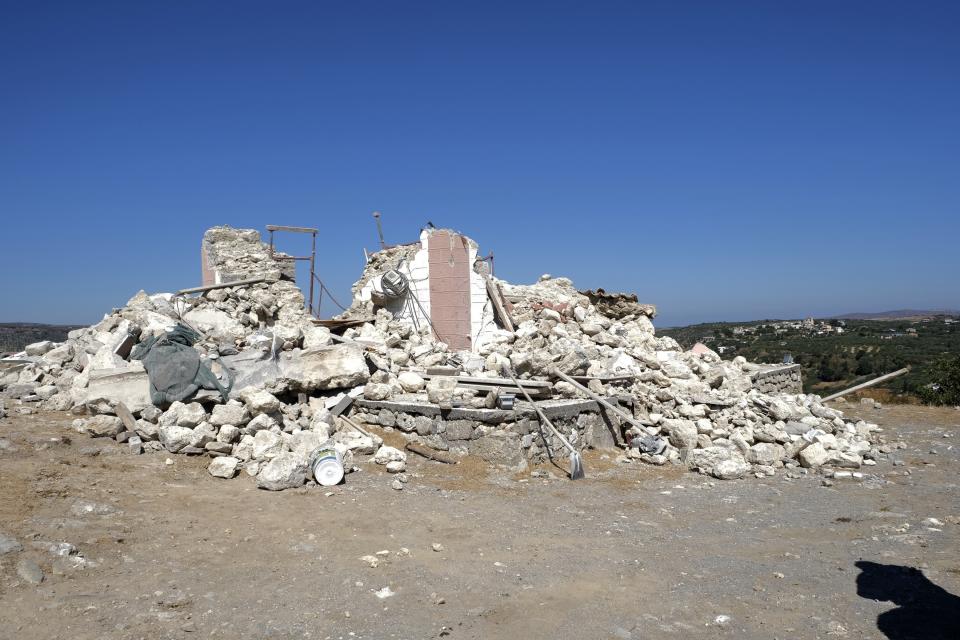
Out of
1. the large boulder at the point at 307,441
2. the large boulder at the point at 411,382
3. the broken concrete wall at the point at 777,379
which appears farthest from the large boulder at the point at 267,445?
the broken concrete wall at the point at 777,379

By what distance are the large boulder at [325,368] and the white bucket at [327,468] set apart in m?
1.86

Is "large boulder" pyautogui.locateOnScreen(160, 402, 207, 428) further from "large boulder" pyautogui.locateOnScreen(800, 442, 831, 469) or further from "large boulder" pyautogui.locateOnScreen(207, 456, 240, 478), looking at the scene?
"large boulder" pyautogui.locateOnScreen(800, 442, 831, 469)

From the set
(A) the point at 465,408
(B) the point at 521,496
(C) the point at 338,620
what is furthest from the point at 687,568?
(A) the point at 465,408

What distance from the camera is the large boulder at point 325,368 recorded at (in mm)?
8758

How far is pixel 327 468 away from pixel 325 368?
219cm

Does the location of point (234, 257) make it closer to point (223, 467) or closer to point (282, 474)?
point (223, 467)

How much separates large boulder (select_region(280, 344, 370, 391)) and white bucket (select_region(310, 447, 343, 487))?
186cm

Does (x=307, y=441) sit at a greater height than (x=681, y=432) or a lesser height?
greater

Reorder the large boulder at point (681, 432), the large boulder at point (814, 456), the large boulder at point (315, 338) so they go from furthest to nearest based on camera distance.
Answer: the large boulder at point (315, 338), the large boulder at point (681, 432), the large boulder at point (814, 456)

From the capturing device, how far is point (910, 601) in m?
4.64

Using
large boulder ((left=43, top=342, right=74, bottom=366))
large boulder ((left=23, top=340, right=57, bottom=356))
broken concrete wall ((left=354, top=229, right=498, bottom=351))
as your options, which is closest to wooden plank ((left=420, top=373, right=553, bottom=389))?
broken concrete wall ((left=354, top=229, right=498, bottom=351))

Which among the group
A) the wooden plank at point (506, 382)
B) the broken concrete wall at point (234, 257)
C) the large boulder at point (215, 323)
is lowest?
the wooden plank at point (506, 382)

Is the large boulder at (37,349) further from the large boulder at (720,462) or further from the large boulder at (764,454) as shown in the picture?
→ the large boulder at (764,454)

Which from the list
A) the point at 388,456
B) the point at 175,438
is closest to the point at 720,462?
the point at 388,456
